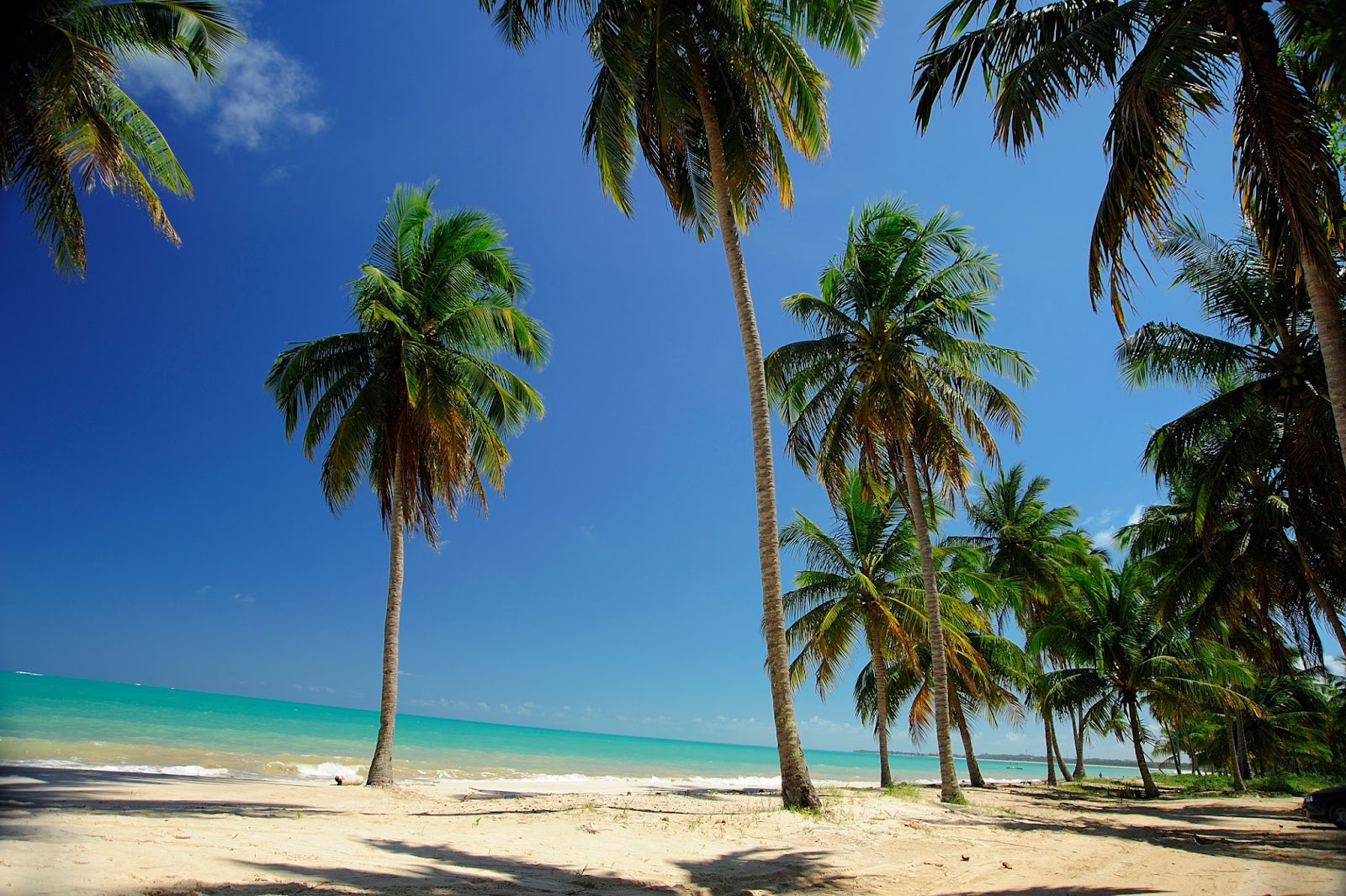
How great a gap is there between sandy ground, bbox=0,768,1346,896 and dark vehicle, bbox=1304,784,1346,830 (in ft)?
1.16

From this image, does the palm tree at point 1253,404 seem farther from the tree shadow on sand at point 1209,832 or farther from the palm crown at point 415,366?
the palm crown at point 415,366

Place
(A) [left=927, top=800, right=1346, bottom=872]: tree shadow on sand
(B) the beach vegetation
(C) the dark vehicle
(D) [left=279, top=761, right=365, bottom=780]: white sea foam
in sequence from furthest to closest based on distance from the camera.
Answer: (D) [left=279, top=761, right=365, bottom=780]: white sea foam < (B) the beach vegetation < (C) the dark vehicle < (A) [left=927, top=800, right=1346, bottom=872]: tree shadow on sand

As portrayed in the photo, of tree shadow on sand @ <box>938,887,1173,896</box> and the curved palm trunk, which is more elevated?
the curved palm trunk

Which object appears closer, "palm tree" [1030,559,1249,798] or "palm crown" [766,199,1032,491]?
"palm crown" [766,199,1032,491]

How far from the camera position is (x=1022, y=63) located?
7.70 m

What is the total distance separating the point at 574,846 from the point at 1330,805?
1304cm

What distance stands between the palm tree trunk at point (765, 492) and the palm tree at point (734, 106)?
2cm

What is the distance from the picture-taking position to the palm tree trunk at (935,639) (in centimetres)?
1444

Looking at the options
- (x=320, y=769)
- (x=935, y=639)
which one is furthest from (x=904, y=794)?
(x=320, y=769)

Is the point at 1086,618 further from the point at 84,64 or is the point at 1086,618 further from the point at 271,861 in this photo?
the point at 84,64

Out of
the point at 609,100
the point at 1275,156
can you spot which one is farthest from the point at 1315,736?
the point at 609,100

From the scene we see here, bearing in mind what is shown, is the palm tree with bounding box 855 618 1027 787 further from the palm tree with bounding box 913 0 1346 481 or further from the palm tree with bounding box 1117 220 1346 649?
the palm tree with bounding box 913 0 1346 481

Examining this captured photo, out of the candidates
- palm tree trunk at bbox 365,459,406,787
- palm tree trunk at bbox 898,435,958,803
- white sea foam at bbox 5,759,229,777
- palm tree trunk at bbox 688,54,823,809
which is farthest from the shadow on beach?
white sea foam at bbox 5,759,229,777

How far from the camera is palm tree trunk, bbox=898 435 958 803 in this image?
1444cm
